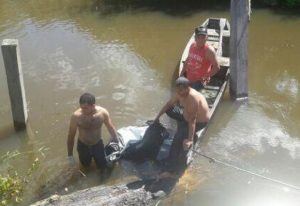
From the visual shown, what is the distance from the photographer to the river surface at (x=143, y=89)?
8359 mm

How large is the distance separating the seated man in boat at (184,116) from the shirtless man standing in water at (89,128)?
3.63 ft

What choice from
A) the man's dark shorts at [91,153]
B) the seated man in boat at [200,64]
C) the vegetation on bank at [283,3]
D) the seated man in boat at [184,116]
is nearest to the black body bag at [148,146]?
the seated man in boat at [184,116]

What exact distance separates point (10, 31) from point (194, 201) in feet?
33.6

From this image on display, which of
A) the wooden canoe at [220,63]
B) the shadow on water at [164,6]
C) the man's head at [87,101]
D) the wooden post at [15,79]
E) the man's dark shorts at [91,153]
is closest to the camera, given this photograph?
the man's head at [87,101]

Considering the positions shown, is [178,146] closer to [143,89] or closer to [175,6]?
[143,89]

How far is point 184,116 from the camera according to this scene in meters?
8.14

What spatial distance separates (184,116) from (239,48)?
2974 millimetres

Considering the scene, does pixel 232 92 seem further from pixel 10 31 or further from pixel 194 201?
pixel 10 31

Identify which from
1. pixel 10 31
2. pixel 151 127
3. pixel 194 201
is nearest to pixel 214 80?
pixel 151 127

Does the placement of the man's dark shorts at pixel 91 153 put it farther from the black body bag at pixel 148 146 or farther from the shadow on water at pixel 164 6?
the shadow on water at pixel 164 6

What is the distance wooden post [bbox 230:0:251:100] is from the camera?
32.8ft

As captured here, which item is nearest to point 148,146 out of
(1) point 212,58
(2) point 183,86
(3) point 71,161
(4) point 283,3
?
(3) point 71,161

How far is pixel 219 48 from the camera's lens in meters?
12.0

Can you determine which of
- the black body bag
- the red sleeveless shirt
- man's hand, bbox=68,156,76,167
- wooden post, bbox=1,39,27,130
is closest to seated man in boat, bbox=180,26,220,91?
the red sleeveless shirt
